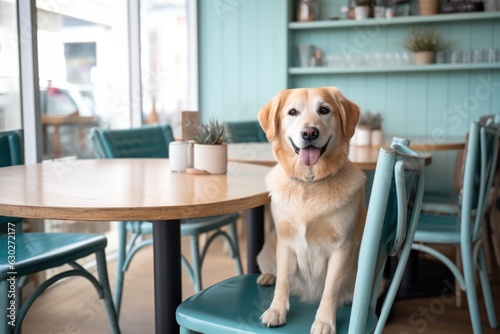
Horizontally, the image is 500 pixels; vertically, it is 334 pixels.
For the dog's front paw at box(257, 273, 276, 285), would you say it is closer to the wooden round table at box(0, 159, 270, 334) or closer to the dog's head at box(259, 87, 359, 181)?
the wooden round table at box(0, 159, 270, 334)

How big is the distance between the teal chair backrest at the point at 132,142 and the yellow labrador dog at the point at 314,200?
1194 millimetres

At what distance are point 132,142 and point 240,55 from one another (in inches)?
93.0

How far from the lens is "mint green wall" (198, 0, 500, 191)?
4.28m

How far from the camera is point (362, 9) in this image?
4.28 meters

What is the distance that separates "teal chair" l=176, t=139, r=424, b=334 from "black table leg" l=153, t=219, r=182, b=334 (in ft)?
0.35

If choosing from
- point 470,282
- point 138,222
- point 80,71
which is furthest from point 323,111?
point 80,71

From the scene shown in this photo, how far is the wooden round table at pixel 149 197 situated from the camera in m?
1.22

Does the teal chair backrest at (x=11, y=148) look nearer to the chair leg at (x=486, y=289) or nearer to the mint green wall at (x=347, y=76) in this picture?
the chair leg at (x=486, y=289)

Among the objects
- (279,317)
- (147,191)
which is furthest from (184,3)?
(279,317)

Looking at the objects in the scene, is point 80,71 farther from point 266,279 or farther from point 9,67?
point 266,279

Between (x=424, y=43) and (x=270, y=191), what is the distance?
126 inches

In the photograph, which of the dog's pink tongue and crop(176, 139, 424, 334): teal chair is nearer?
crop(176, 139, 424, 334): teal chair

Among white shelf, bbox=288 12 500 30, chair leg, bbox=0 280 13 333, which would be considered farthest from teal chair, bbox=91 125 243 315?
white shelf, bbox=288 12 500 30

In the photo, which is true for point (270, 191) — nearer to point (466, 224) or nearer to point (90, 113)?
point (466, 224)
